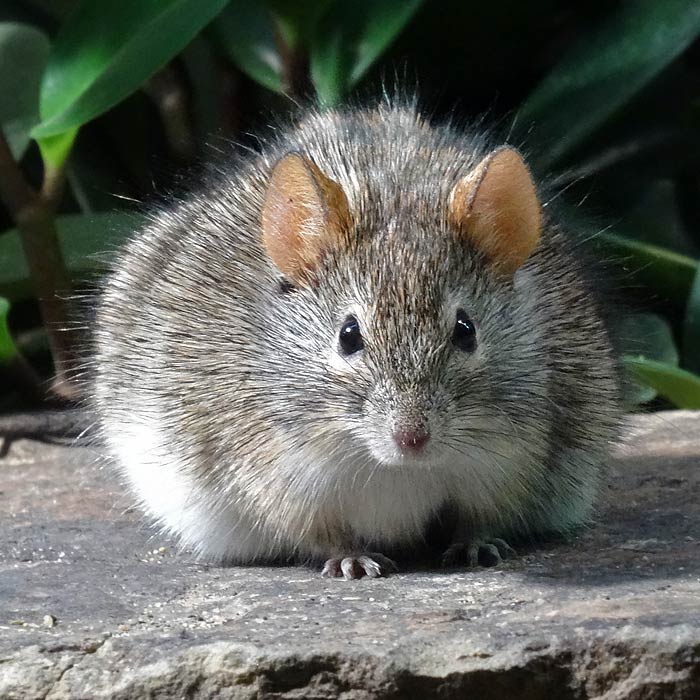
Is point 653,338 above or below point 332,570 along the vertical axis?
above

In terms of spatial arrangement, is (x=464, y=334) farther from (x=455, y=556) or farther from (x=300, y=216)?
→ (x=455, y=556)

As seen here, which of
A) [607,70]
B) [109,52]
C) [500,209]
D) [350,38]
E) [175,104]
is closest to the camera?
[500,209]

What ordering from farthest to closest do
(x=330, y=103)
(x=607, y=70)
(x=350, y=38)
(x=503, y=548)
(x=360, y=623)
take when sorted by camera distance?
(x=607, y=70) → (x=350, y=38) → (x=330, y=103) → (x=503, y=548) → (x=360, y=623)

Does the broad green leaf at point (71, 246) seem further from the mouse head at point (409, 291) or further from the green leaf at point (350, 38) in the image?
the mouse head at point (409, 291)

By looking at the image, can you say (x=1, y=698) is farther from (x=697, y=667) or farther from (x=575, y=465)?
(x=575, y=465)

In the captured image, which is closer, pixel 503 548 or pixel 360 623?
Result: pixel 360 623

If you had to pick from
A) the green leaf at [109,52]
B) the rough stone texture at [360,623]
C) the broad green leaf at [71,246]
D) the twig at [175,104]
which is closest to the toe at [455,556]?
the rough stone texture at [360,623]

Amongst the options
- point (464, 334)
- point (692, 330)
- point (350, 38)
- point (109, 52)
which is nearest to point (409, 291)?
point (464, 334)

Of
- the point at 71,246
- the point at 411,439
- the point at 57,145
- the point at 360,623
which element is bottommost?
the point at 360,623
